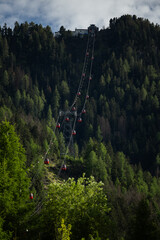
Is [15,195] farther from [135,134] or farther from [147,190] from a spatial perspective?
[135,134]

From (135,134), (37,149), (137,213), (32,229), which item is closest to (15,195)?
(32,229)

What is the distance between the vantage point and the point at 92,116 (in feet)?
Result: 531

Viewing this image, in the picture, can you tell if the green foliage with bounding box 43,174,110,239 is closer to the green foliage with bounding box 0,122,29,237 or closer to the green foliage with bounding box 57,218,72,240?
the green foliage with bounding box 57,218,72,240

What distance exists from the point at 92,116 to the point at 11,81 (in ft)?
192

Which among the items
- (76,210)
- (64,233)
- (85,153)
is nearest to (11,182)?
(64,233)

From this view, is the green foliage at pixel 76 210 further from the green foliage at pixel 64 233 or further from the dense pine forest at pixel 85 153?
the green foliage at pixel 64 233

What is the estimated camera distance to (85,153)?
97.3 meters

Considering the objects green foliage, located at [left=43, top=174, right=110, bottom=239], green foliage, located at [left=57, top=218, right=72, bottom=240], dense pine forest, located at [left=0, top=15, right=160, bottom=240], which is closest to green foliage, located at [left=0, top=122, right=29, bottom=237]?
dense pine forest, located at [left=0, top=15, right=160, bottom=240]

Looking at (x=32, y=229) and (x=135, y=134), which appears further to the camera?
(x=135, y=134)

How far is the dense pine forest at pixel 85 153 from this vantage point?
22.6 m

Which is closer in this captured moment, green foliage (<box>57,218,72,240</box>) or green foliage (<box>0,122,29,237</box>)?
green foliage (<box>0,122,29,237</box>)

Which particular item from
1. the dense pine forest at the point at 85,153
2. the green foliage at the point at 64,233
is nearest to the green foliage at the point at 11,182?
the dense pine forest at the point at 85,153

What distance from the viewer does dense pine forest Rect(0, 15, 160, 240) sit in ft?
74.0

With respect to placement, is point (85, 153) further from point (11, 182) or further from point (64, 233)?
point (11, 182)
